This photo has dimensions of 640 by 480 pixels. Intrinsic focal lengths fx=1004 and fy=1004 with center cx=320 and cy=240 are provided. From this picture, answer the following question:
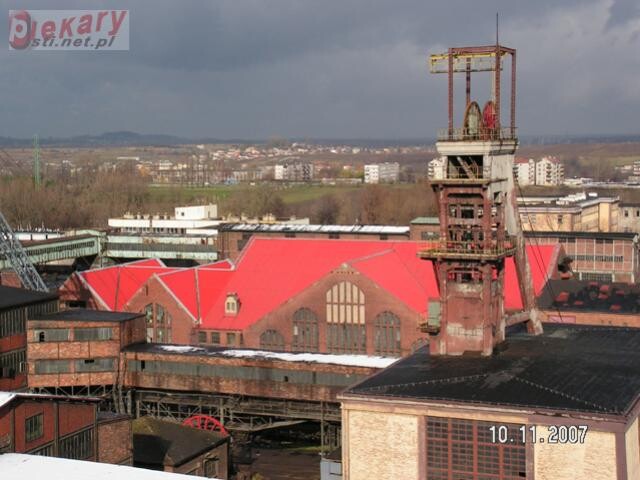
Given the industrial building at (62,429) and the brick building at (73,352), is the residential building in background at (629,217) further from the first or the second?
the industrial building at (62,429)

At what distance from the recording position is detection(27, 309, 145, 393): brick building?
148 feet

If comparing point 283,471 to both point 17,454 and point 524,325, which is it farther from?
point 17,454

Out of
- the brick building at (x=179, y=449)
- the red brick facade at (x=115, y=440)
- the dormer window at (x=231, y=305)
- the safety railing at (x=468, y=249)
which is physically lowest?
the brick building at (x=179, y=449)

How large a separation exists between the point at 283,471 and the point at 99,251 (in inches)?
2126

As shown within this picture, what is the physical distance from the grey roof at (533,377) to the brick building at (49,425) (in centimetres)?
921

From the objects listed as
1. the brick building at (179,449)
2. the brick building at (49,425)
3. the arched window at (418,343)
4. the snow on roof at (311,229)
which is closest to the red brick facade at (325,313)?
the arched window at (418,343)

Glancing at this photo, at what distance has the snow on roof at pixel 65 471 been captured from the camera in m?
26.9

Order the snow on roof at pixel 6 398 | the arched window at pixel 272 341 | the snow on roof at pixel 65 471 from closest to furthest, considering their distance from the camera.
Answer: the snow on roof at pixel 65 471
the snow on roof at pixel 6 398
the arched window at pixel 272 341

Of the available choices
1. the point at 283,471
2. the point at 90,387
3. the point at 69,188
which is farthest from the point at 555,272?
the point at 69,188

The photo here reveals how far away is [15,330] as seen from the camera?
157 feet

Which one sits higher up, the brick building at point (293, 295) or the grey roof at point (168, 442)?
the brick building at point (293, 295)

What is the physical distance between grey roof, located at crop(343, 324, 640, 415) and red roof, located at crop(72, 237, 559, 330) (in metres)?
16.6

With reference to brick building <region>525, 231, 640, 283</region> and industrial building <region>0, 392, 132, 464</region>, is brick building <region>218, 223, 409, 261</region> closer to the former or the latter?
brick building <region>525, 231, 640, 283</region>

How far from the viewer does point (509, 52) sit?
36.6m
